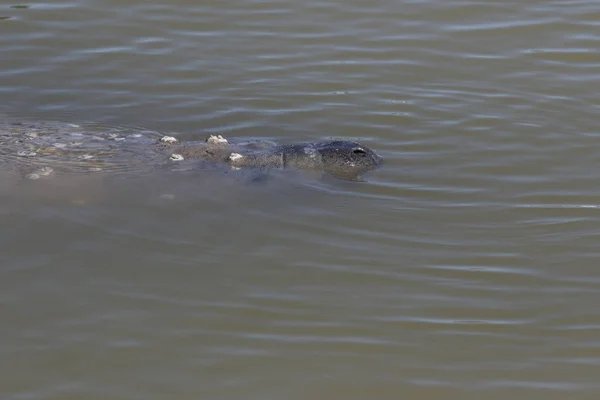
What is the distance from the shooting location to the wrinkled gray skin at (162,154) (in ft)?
29.9

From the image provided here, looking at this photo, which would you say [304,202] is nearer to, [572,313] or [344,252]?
[344,252]

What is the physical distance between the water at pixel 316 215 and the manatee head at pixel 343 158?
0.54 ft

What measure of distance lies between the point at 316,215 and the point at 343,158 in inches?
32.0

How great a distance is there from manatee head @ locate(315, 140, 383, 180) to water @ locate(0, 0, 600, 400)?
165 mm

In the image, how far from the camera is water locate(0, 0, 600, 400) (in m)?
6.61

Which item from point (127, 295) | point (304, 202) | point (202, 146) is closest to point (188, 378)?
point (127, 295)

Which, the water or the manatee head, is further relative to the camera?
the manatee head

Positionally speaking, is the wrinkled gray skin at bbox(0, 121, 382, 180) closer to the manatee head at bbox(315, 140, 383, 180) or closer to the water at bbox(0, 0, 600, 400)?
the manatee head at bbox(315, 140, 383, 180)

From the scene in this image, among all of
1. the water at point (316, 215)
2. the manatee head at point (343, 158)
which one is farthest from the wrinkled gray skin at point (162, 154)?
the water at point (316, 215)

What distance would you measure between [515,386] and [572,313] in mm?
1110

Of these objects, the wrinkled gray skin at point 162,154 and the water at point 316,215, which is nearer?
the water at point 316,215

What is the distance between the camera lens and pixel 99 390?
6297 millimetres

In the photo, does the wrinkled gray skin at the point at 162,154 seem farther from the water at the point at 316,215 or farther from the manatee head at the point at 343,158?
the water at the point at 316,215

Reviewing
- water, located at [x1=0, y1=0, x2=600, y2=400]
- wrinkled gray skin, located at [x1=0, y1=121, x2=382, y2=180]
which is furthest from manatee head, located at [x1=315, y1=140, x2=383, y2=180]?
water, located at [x1=0, y1=0, x2=600, y2=400]
